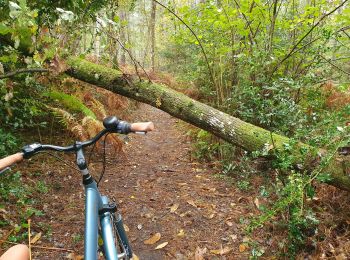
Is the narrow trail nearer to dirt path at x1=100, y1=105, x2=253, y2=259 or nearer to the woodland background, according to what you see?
dirt path at x1=100, y1=105, x2=253, y2=259

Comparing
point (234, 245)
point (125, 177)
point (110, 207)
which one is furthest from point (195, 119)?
point (110, 207)

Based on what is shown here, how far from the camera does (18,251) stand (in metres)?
1.32

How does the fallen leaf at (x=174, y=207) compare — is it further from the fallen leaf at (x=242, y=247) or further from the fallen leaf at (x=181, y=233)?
the fallen leaf at (x=242, y=247)

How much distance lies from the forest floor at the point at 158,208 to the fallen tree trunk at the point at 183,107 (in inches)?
37.1

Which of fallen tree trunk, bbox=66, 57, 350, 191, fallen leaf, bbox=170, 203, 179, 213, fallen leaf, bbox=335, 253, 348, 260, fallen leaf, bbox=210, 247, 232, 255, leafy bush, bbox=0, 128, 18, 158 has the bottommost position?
fallen leaf, bbox=210, 247, 232, 255

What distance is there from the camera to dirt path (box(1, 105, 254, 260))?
12.1ft

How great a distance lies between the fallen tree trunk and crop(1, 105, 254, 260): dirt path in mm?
961

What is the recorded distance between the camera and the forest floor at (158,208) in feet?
11.9

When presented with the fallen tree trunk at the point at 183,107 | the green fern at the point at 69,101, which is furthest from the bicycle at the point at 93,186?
the green fern at the point at 69,101

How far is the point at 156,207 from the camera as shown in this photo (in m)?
4.55

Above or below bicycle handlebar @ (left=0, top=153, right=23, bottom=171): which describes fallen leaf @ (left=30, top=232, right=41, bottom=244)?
below

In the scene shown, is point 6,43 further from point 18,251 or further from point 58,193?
point 18,251

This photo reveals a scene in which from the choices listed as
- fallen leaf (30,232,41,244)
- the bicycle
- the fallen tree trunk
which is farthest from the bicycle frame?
the fallen tree trunk

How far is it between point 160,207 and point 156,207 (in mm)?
61
